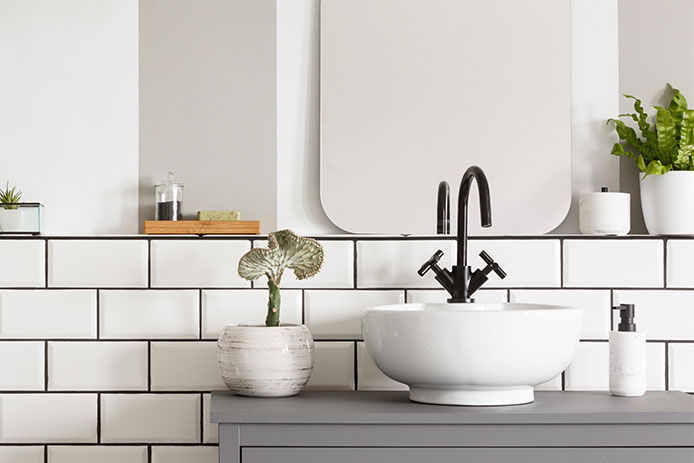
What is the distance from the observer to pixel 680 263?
6.13ft

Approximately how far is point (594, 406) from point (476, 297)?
385 mm

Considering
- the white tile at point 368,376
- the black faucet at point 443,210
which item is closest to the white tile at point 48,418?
the white tile at point 368,376

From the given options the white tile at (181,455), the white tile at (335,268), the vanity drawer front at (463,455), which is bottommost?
the white tile at (181,455)

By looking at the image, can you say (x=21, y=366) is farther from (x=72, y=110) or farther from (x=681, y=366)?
(x=681, y=366)

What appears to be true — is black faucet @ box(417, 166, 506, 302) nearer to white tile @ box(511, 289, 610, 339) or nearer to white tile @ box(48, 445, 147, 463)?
white tile @ box(511, 289, 610, 339)

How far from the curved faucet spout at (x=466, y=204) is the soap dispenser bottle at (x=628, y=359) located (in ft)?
1.13

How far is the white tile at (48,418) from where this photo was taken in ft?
6.10

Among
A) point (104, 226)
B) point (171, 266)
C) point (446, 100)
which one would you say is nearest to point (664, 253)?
point (446, 100)

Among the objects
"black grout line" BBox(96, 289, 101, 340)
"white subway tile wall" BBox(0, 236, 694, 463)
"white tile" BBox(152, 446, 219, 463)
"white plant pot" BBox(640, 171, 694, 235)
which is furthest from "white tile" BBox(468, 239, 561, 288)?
"black grout line" BBox(96, 289, 101, 340)

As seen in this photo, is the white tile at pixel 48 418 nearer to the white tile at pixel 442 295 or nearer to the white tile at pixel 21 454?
the white tile at pixel 21 454

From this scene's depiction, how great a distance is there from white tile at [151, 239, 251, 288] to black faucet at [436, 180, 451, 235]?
0.43 m

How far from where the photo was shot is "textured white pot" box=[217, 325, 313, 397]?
1656 mm

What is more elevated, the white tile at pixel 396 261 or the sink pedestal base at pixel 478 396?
the white tile at pixel 396 261

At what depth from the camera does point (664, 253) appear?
1.87 metres
